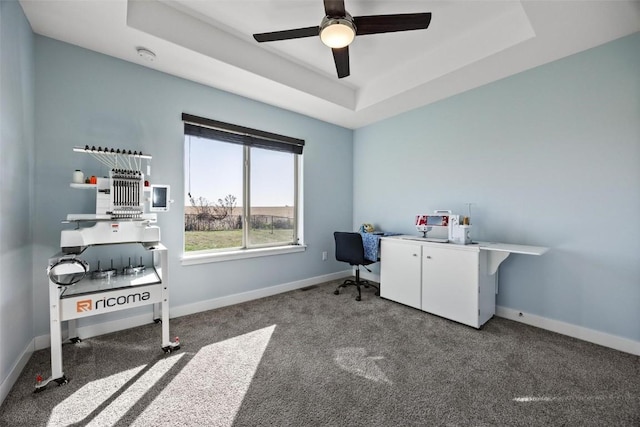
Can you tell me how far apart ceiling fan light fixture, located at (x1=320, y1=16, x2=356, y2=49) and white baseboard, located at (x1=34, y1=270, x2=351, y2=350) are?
9.26 ft

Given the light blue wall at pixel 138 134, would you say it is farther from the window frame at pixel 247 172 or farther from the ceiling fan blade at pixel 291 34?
the ceiling fan blade at pixel 291 34

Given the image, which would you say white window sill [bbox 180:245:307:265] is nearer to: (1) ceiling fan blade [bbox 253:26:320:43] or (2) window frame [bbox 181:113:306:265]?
(2) window frame [bbox 181:113:306:265]

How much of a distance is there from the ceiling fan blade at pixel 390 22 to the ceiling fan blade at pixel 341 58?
0.18 m

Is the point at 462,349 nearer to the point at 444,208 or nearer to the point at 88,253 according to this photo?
the point at 444,208

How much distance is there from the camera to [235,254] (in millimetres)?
3098

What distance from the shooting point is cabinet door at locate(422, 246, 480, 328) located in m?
2.52

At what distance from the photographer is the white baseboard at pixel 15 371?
1.53 metres

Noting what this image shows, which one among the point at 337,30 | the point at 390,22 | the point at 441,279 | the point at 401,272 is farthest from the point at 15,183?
the point at 441,279

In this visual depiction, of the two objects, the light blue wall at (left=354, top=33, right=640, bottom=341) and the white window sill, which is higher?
the light blue wall at (left=354, top=33, right=640, bottom=341)

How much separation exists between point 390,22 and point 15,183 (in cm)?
278

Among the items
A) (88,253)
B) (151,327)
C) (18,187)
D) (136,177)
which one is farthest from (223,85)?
(151,327)

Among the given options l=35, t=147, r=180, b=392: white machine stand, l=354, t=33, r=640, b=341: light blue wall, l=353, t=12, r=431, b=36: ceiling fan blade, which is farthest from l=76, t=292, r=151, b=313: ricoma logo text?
l=354, t=33, r=640, b=341: light blue wall

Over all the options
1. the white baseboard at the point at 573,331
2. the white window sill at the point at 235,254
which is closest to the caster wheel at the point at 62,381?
the white window sill at the point at 235,254

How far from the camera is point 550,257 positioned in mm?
2484
